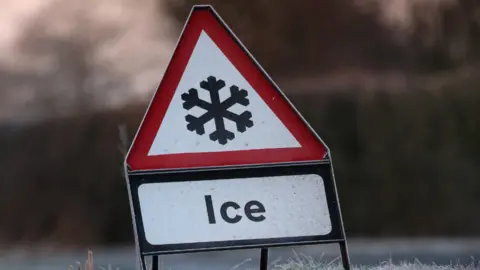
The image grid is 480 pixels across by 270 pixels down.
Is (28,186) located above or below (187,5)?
below

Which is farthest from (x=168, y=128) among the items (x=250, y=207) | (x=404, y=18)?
(x=404, y=18)

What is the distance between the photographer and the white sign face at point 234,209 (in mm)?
1829

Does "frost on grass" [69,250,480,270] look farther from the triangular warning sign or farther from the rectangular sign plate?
the triangular warning sign

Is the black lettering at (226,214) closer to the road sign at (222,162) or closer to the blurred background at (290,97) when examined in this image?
the road sign at (222,162)

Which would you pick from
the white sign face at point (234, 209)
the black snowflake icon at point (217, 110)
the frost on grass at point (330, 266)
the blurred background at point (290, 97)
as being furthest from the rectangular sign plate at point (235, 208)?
the blurred background at point (290, 97)

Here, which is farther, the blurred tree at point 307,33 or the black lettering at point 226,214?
the blurred tree at point 307,33

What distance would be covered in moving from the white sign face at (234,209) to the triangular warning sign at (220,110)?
0.20ft

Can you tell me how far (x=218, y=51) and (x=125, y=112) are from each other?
1.52 m

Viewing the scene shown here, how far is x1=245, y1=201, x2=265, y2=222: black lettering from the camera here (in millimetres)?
1853

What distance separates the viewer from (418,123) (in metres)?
3.37

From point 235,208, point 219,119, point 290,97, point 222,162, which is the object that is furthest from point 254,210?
point 290,97

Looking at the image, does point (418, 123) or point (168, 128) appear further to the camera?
point (418, 123)

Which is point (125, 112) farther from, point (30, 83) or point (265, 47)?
point (265, 47)

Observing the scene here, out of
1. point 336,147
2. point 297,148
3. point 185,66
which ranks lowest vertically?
point 297,148
